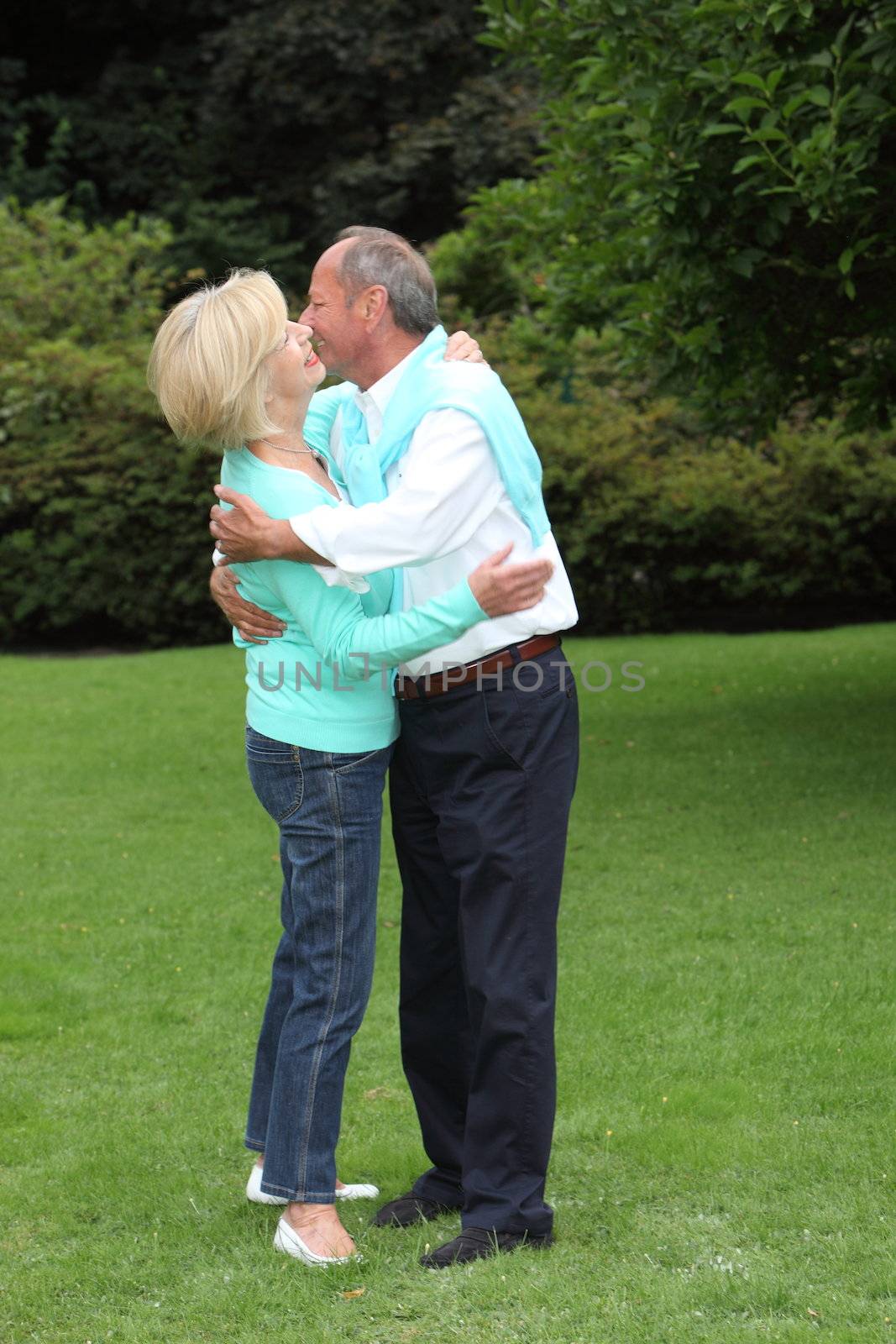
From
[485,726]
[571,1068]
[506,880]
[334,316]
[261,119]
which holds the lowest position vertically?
[571,1068]

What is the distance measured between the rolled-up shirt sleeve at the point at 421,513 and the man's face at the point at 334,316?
299 mm

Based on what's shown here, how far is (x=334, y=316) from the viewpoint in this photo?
3371mm

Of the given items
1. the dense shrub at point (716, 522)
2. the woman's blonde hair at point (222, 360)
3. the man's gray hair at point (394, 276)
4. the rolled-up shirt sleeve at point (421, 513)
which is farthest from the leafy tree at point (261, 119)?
the rolled-up shirt sleeve at point (421, 513)

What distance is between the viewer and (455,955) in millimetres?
3666

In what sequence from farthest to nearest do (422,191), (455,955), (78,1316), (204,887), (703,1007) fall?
(422,191) < (204,887) < (703,1007) < (455,955) < (78,1316)

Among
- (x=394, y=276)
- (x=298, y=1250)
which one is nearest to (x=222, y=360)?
(x=394, y=276)

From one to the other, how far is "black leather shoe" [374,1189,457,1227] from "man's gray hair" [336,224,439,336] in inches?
82.1

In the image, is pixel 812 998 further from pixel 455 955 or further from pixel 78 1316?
pixel 78 1316

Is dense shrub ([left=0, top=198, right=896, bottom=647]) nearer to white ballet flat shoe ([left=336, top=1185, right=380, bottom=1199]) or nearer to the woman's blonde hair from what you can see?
white ballet flat shoe ([left=336, top=1185, right=380, bottom=1199])

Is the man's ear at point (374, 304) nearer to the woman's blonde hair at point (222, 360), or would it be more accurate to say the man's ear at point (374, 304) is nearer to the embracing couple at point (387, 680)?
the embracing couple at point (387, 680)

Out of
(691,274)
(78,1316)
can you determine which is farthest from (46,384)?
(78,1316)

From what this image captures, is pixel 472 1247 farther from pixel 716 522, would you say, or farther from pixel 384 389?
pixel 716 522

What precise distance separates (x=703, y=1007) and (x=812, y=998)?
1.23 ft

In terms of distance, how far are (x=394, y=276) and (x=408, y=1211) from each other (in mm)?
2214
